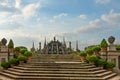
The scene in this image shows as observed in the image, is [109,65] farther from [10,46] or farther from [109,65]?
[10,46]

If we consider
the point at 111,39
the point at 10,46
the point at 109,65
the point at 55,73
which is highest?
the point at 111,39

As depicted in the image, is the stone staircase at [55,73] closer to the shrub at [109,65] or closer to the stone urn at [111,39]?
the shrub at [109,65]

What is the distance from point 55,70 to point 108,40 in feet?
29.3

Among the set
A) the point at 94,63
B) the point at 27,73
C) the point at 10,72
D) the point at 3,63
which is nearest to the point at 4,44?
the point at 3,63

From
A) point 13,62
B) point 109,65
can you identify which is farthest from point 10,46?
point 109,65

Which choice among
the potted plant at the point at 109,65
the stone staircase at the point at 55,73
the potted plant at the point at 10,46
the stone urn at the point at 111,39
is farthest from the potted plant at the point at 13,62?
the stone urn at the point at 111,39

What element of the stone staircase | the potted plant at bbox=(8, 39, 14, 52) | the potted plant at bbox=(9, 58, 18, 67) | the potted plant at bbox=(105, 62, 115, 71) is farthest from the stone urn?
the potted plant at bbox=(8, 39, 14, 52)

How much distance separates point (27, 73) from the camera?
22.5 metres

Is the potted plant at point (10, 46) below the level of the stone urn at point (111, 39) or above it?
below

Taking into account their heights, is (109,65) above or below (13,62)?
below

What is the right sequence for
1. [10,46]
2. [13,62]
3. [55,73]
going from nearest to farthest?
1. [55,73]
2. [13,62]
3. [10,46]

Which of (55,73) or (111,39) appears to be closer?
(55,73)

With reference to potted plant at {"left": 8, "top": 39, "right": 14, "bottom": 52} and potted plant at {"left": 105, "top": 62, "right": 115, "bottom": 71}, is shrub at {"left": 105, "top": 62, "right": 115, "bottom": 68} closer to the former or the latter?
potted plant at {"left": 105, "top": 62, "right": 115, "bottom": 71}

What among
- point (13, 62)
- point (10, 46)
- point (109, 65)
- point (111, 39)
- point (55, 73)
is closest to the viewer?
point (55, 73)
